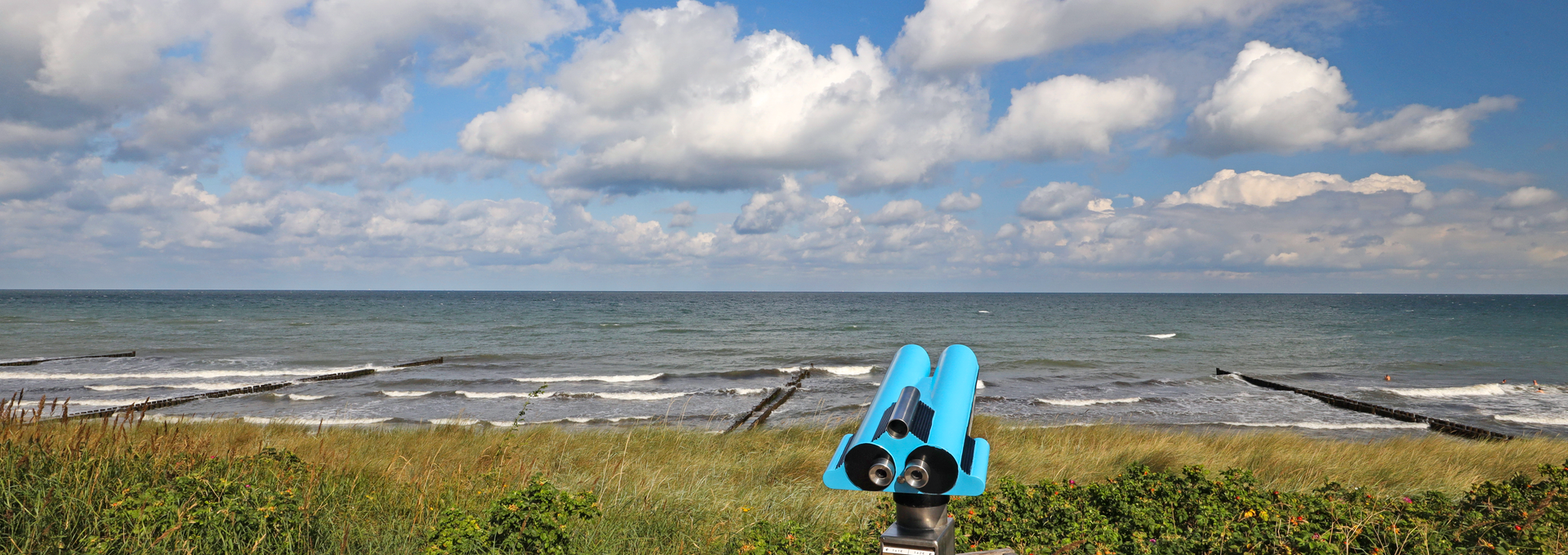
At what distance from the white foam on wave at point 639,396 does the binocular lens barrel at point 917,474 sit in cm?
1694

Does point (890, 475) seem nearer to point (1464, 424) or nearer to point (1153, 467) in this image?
point (1153, 467)

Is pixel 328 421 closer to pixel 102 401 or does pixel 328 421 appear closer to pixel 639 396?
pixel 102 401

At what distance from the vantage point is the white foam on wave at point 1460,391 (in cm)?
1975

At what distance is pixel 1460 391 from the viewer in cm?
2033

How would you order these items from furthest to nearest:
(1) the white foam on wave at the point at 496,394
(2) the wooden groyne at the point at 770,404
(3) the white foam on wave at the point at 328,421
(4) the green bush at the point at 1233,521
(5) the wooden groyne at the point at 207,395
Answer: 1. (1) the white foam on wave at the point at 496,394
2. (5) the wooden groyne at the point at 207,395
3. (2) the wooden groyne at the point at 770,404
4. (3) the white foam on wave at the point at 328,421
5. (4) the green bush at the point at 1233,521

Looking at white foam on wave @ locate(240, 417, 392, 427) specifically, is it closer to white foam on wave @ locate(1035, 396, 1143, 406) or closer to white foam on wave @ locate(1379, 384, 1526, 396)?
white foam on wave @ locate(1035, 396, 1143, 406)

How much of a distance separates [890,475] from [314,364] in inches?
1130

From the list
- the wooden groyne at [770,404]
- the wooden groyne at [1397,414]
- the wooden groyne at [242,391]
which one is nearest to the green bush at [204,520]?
the wooden groyne at [770,404]

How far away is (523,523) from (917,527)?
2.52 m

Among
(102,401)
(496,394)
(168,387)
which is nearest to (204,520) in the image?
(496,394)

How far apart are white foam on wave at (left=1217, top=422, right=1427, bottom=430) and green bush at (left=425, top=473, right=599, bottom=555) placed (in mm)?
15707

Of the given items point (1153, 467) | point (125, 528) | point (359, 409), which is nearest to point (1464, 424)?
point (1153, 467)

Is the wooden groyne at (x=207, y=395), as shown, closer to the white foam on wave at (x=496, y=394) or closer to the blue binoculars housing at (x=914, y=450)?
the white foam on wave at (x=496, y=394)

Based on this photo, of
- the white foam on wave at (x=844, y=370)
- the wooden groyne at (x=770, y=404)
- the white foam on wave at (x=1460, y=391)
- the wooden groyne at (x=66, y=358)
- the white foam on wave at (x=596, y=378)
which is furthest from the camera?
the white foam on wave at (x=844, y=370)
